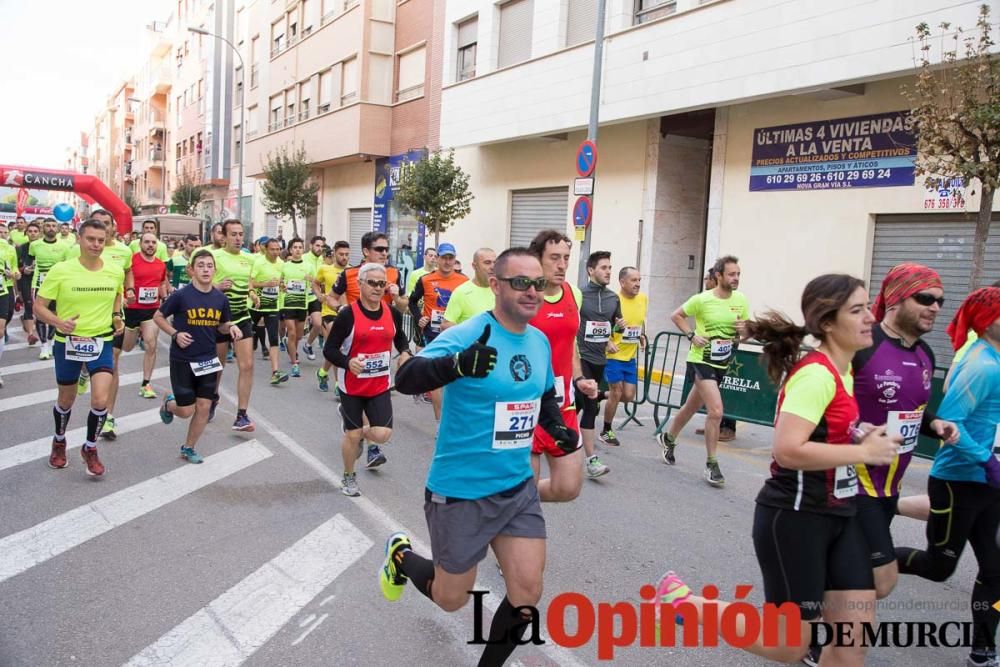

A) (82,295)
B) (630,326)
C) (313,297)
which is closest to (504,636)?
(82,295)

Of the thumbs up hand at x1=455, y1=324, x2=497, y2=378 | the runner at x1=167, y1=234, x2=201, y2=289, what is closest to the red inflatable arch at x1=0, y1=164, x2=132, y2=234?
the runner at x1=167, y1=234, x2=201, y2=289

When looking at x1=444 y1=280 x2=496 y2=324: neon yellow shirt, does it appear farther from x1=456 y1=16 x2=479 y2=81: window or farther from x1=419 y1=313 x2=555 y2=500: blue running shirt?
x1=456 y1=16 x2=479 y2=81: window

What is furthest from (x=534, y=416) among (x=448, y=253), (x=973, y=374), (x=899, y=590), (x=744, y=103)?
(x=744, y=103)

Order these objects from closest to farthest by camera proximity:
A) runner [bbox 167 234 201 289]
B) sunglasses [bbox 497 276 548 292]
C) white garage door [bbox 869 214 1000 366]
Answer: sunglasses [bbox 497 276 548 292] → white garage door [bbox 869 214 1000 366] → runner [bbox 167 234 201 289]

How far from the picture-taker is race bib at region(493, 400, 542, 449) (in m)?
3.32

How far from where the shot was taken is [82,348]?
658 centimetres

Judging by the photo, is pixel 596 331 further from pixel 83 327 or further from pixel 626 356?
pixel 83 327

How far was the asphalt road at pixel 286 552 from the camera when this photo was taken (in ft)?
12.4

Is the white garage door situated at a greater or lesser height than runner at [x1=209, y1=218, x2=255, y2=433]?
greater

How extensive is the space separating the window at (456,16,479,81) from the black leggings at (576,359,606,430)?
16124 mm

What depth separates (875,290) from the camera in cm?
1259

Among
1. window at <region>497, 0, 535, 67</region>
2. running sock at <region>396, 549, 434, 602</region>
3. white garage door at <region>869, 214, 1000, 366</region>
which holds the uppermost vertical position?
window at <region>497, 0, 535, 67</region>

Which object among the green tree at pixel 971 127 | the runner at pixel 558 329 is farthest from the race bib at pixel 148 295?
the green tree at pixel 971 127

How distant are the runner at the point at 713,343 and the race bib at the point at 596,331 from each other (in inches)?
30.5
